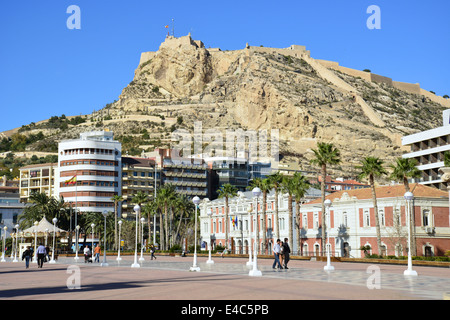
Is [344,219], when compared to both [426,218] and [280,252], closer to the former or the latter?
[426,218]

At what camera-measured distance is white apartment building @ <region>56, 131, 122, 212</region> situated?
132 m

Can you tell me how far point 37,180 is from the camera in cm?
15550

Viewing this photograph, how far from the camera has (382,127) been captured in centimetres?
19200

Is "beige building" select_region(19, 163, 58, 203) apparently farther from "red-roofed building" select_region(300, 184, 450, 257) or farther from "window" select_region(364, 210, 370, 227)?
"window" select_region(364, 210, 370, 227)

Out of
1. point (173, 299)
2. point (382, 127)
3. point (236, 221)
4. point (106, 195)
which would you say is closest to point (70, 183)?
point (106, 195)

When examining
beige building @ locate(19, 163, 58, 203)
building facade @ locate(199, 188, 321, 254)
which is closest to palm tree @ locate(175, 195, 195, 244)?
building facade @ locate(199, 188, 321, 254)

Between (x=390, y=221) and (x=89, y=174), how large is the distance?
3326 inches

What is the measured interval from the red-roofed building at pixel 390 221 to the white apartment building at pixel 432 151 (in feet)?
86.6

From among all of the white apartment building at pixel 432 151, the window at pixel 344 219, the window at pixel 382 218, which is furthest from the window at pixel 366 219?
the white apartment building at pixel 432 151

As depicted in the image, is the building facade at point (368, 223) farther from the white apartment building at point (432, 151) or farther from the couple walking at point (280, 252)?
the white apartment building at point (432, 151)

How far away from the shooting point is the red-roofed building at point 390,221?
63.2m

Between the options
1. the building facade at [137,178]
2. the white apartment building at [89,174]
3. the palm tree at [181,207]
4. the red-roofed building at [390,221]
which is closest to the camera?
the red-roofed building at [390,221]

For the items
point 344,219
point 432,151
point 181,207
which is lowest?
point 344,219

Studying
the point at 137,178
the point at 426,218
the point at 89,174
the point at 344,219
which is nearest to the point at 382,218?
the point at 426,218
